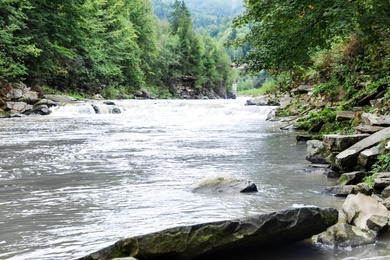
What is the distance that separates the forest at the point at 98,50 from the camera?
2664 centimetres

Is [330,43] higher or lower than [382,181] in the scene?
higher

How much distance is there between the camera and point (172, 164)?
26.5ft

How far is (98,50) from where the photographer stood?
143ft

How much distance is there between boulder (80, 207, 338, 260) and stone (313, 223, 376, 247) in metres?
0.06

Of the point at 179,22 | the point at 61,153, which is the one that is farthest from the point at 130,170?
the point at 179,22

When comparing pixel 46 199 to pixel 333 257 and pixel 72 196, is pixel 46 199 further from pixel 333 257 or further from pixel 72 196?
pixel 333 257

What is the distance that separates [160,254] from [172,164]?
4.99m

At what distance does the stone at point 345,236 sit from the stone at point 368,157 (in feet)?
8.87

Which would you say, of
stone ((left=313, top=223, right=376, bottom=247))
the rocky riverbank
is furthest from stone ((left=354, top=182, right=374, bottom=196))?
stone ((left=313, top=223, right=376, bottom=247))

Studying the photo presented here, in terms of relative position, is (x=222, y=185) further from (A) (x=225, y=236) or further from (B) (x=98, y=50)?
(B) (x=98, y=50)

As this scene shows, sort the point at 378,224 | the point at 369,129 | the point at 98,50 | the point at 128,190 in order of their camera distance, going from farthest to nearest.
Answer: the point at 98,50, the point at 369,129, the point at 128,190, the point at 378,224

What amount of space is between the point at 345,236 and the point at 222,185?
2399 millimetres

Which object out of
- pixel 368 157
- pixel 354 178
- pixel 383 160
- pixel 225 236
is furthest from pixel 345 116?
pixel 225 236

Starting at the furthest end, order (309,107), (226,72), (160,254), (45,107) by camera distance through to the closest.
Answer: (226,72) < (45,107) < (309,107) < (160,254)
